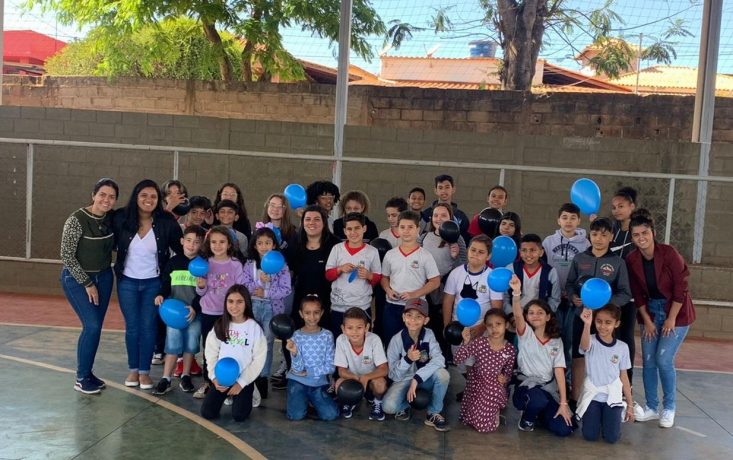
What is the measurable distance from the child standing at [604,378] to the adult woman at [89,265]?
389 cm

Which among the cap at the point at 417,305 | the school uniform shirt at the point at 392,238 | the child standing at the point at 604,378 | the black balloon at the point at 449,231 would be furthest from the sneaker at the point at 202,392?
the child standing at the point at 604,378

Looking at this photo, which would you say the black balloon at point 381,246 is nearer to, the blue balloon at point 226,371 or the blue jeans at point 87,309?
the blue balloon at point 226,371

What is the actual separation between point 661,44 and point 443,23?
12.5 ft

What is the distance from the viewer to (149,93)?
45.2ft

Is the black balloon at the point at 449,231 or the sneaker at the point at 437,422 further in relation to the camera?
the black balloon at the point at 449,231

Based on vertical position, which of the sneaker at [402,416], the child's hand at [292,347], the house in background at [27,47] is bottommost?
the sneaker at [402,416]

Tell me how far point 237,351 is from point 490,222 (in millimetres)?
2612

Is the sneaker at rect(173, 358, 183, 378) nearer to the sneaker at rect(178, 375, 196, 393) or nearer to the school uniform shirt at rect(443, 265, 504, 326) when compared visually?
the sneaker at rect(178, 375, 196, 393)

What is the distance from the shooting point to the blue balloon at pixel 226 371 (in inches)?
215

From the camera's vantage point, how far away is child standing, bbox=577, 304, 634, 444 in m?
5.62

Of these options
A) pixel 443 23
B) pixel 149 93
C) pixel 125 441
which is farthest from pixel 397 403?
pixel 149 93

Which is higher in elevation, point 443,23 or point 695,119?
point 443,23

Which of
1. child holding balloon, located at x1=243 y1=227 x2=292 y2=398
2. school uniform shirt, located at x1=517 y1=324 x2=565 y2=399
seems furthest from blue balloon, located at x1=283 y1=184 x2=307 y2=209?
school uniform shirt, located at x1=517 y1=324 x2=565 y2=399

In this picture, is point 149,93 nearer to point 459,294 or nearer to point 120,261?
point 120,261
